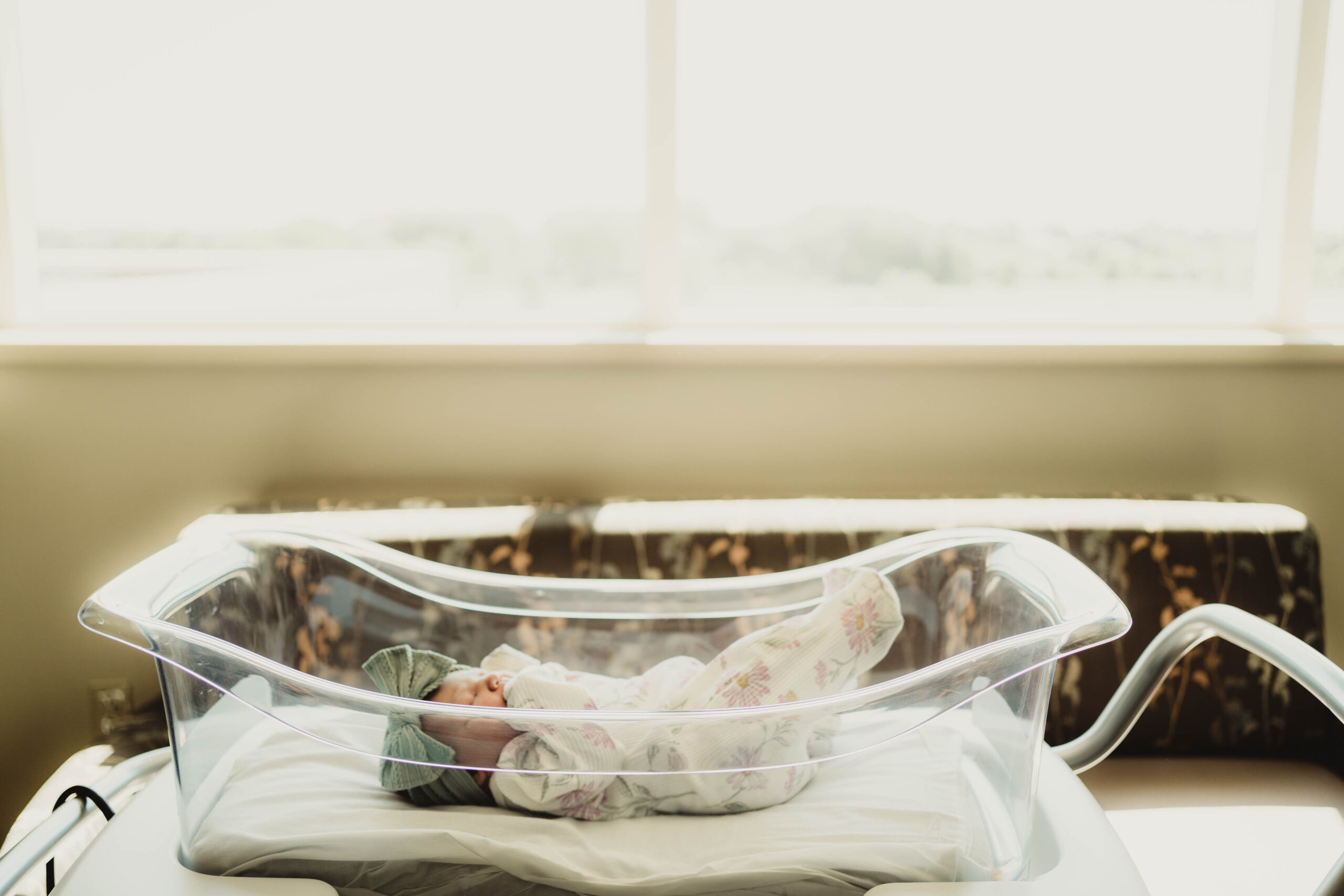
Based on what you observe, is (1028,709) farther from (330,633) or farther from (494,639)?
(330,633)

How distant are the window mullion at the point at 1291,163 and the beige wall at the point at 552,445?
0.16 m

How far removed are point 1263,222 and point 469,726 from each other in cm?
169

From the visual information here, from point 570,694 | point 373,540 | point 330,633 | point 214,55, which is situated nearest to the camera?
point 570,694

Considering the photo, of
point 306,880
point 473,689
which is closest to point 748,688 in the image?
point 473,689

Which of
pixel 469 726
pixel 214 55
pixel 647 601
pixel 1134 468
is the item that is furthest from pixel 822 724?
pixel 214 55

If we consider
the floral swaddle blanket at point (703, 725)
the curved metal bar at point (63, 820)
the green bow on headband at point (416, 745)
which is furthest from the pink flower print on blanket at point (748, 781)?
the curved metal bar at point (63, 820)

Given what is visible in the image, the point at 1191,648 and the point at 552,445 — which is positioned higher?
the point at 552,445

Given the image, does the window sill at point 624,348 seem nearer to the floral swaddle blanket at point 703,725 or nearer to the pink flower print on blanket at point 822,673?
the floral swaddle blanket at point 703,725

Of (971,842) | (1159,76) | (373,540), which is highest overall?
(1159,76)

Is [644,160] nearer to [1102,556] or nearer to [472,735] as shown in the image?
[1102,556]

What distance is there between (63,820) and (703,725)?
70 centimetres

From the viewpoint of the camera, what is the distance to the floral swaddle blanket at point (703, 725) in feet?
2.56

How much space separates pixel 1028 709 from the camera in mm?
827

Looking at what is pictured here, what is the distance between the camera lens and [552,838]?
87 cm
